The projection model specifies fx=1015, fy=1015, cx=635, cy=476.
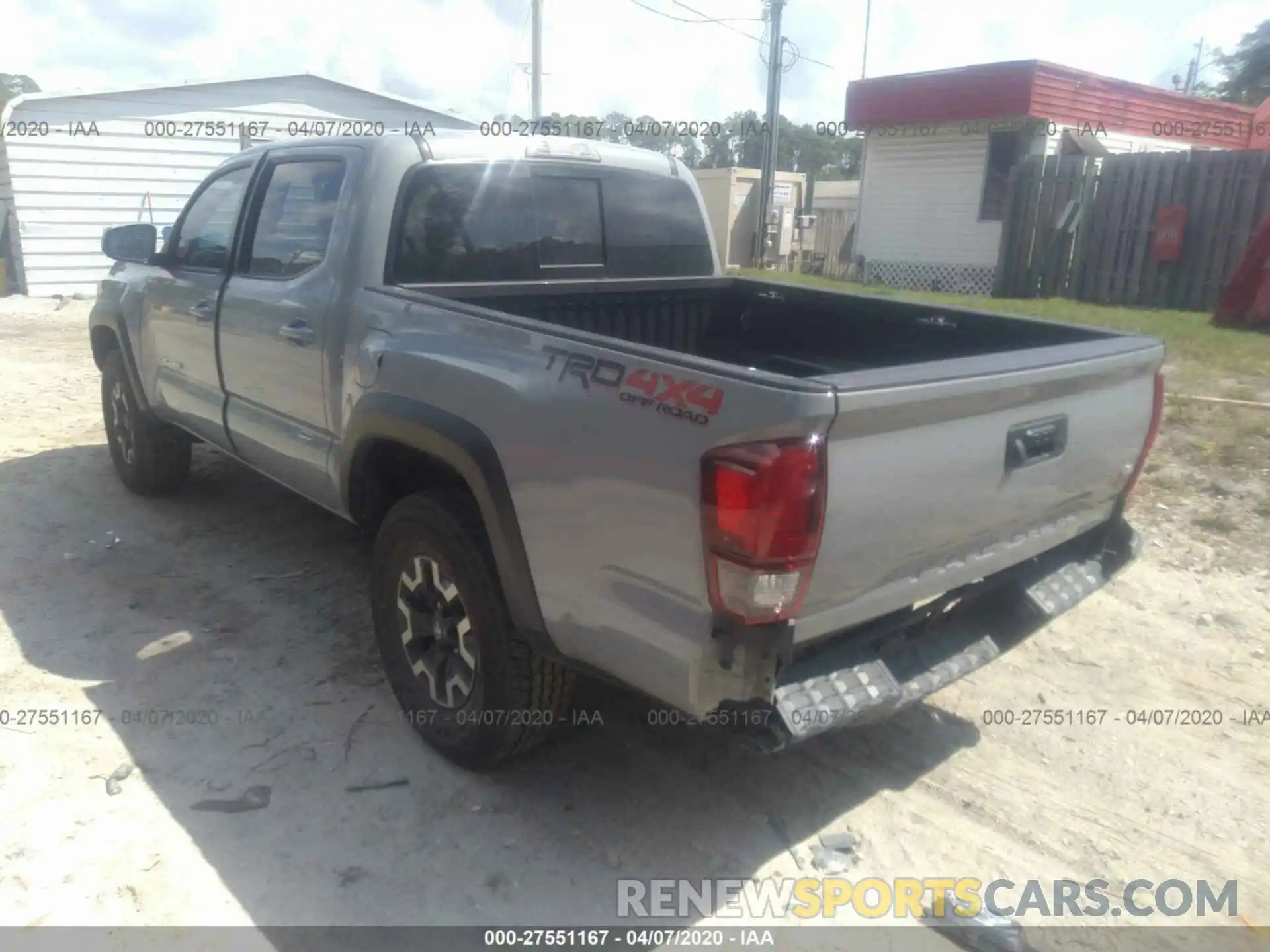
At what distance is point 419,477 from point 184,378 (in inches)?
81.1

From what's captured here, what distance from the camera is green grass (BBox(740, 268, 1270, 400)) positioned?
7887 mm

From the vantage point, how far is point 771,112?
63.9 ft

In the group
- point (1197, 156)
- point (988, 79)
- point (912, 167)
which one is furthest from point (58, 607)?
point (912, 167)

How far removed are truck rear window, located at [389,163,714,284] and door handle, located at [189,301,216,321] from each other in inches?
50.9

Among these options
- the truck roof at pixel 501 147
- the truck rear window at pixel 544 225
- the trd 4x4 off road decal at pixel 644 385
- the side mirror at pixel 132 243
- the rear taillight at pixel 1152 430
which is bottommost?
the rear taillight at pixel 1152 430

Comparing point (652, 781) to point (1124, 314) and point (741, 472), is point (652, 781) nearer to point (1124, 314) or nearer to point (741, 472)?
point (741, 472)

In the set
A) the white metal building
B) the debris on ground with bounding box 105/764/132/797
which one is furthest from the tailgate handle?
the white metal building

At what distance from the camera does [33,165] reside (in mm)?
14555

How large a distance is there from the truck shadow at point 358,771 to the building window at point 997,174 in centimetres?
1505

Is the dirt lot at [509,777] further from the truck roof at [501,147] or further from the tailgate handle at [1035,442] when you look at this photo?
the truck roof at [501,147]

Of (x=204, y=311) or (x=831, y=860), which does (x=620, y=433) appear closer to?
(x=831, y=860)

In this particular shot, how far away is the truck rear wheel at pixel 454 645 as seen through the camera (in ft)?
9.91

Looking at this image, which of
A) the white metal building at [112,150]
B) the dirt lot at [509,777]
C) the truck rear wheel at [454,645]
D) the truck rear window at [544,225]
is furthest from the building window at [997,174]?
the truck rear wheel at [454,645]

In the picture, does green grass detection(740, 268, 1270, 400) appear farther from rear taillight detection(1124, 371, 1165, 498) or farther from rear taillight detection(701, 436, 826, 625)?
rear taillight detection(701, 436, 826, 625)
